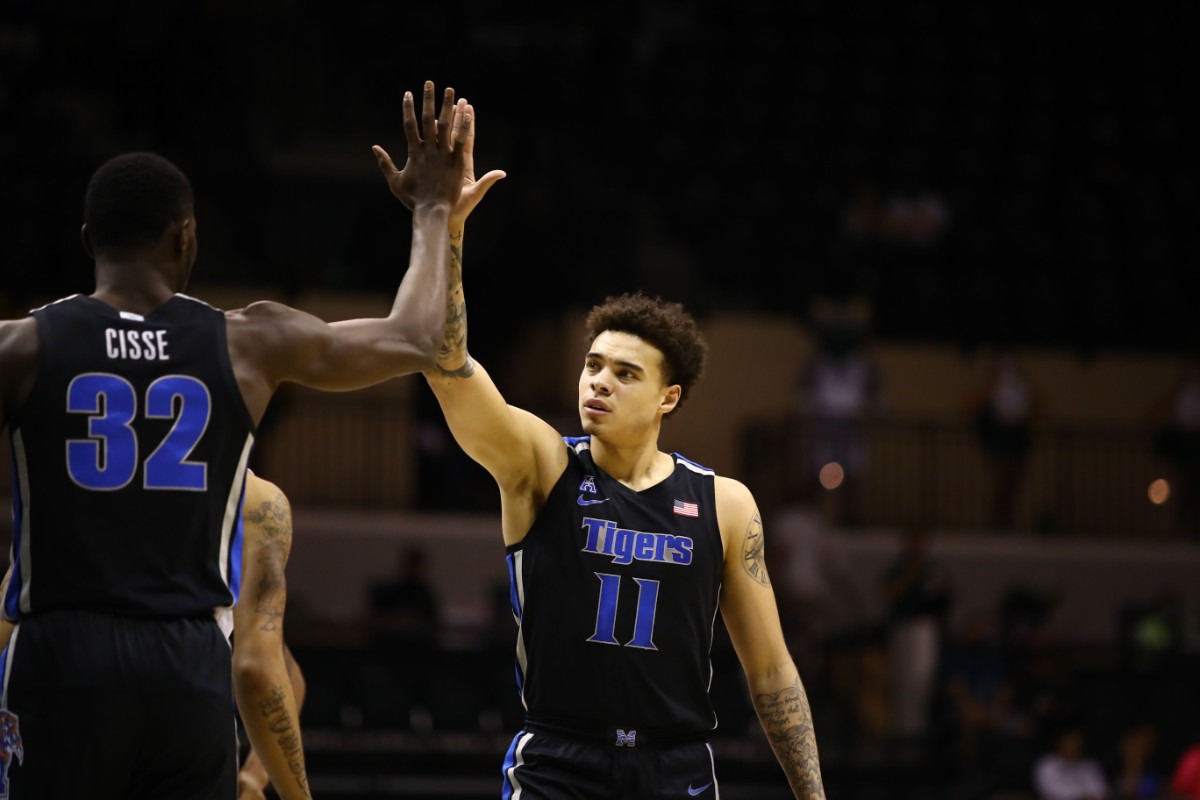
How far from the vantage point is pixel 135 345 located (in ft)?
12.8

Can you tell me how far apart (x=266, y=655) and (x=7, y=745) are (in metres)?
1.53

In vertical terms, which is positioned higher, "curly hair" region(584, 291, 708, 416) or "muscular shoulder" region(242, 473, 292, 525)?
"curly hair" region(584, 291, 708, 416)

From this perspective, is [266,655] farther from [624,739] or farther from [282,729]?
[624,739]

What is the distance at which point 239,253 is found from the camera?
17.7 meters

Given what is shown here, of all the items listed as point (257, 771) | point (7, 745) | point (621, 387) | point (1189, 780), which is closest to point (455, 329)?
point (621, 387)

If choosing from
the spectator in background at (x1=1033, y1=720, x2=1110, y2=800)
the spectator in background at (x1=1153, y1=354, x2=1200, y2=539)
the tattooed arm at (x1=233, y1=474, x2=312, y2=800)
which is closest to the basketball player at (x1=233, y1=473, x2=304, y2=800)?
the tattooed arm at (x1=233, y1=474, x2=312, y2=800)

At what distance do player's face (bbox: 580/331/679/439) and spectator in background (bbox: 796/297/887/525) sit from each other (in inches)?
430

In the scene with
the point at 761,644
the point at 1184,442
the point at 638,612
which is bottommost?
the point at 761,644

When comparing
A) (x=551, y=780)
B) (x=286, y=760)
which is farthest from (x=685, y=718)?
(x=286, y=760)

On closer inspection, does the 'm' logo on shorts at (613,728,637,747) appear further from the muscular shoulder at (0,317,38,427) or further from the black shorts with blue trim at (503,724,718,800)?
the muscular shoulder at (0,317,38,427)

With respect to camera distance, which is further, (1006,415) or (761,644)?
(1006,415)

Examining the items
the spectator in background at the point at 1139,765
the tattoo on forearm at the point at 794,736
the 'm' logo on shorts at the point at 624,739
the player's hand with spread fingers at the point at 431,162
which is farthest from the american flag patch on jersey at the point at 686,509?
the spectator in background at the point at 1139,765

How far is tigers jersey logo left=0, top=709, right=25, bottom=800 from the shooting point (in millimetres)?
3807

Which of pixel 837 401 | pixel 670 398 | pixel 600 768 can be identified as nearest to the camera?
pixel 600 768
